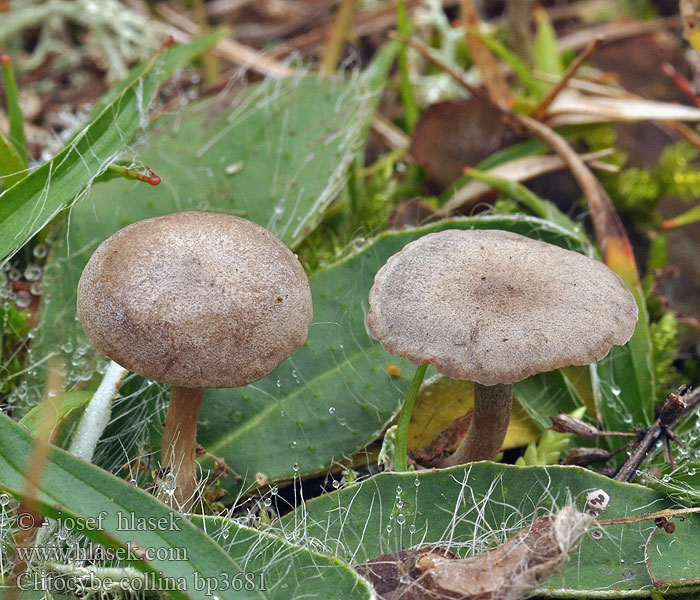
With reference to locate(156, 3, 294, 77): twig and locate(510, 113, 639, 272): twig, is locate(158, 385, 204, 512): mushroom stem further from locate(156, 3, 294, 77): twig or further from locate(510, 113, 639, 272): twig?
locate(156, 3, 294, 77): twig

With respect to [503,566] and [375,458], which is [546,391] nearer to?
[375,458]

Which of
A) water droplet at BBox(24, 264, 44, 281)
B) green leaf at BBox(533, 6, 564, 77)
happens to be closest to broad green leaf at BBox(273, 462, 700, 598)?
water droplet at BBox(24, 264, 44, 281)

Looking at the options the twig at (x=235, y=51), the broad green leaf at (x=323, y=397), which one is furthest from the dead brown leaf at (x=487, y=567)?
the twig at (x=235, y=51)

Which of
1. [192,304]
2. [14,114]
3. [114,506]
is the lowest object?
[114,506]

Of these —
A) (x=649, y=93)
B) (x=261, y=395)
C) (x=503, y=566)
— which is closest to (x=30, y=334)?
(x=261, y=395)

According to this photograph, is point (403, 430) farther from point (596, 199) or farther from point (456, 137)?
point (456, 137)

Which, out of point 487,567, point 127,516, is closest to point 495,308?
→ point 487,567
